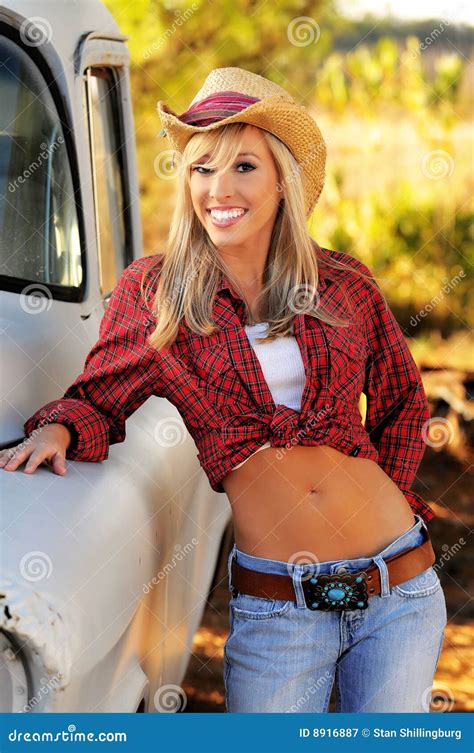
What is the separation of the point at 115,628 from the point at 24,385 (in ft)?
2.27

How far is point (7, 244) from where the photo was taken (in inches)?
106

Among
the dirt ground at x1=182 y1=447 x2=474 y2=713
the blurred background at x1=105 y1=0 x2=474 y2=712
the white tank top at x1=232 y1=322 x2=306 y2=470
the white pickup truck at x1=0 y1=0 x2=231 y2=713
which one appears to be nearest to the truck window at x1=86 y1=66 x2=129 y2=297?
the white pickup truck at x1=0 y1=0 x2=231 y2=713

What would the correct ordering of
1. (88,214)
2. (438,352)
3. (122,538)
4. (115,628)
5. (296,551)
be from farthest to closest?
1. (438,352)
2. (88,214)
3. (296,551)
4. (122,538)
5. (115,628)

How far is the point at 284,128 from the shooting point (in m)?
2.64

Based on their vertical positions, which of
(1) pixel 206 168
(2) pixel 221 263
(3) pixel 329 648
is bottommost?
(3) pixel 329 648

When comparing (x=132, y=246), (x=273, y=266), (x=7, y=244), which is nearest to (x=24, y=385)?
(x=7, y=244)

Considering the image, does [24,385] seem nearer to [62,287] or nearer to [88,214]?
[62,287]

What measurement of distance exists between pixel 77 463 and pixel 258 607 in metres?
0.51

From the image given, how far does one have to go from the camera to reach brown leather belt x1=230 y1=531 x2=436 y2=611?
2340 millimetres

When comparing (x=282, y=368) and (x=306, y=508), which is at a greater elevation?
(x=282, y=368)

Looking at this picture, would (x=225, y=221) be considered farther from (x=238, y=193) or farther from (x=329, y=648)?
(x=329, y=648)

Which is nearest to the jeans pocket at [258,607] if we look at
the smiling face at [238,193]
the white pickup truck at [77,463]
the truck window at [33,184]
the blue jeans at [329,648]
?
the blue jeans at [329,648]

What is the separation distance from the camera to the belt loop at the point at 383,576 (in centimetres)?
238

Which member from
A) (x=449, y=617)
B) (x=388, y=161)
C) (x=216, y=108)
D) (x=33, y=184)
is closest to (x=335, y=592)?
(x=216, y=108)
